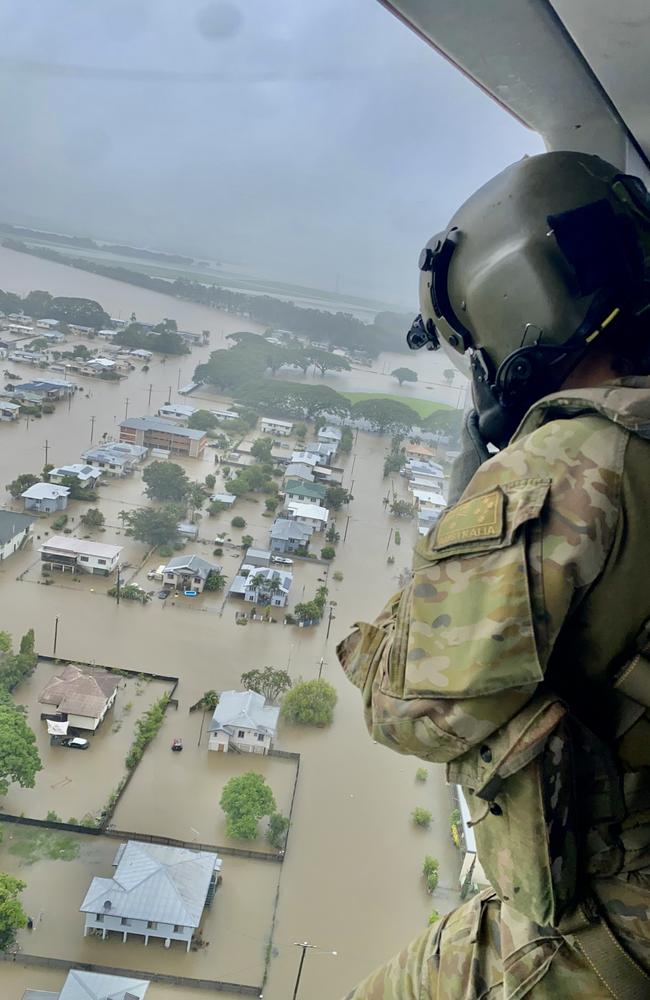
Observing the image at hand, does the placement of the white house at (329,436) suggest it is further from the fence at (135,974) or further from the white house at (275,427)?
the fence at (135,974)

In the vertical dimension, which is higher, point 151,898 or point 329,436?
point 329,436

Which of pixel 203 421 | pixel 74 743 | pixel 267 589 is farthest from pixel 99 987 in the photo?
pixel 203 421

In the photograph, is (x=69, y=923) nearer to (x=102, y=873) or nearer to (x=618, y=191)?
(x=102, y=873)

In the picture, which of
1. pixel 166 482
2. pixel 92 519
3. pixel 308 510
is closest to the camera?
pixel 92 519

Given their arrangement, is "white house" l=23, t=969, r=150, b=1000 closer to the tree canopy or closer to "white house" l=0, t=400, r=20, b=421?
the tree canopy

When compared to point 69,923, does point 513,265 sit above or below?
above

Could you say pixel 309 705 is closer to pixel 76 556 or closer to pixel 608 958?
pixel 76 556

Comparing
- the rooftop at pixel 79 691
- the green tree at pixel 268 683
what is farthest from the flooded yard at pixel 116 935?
the green tree at pixel 268 683

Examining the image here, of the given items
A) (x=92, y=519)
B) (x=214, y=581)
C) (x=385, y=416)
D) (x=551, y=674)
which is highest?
(x=551, y=674)

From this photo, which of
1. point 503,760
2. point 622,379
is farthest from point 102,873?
point 622,379
